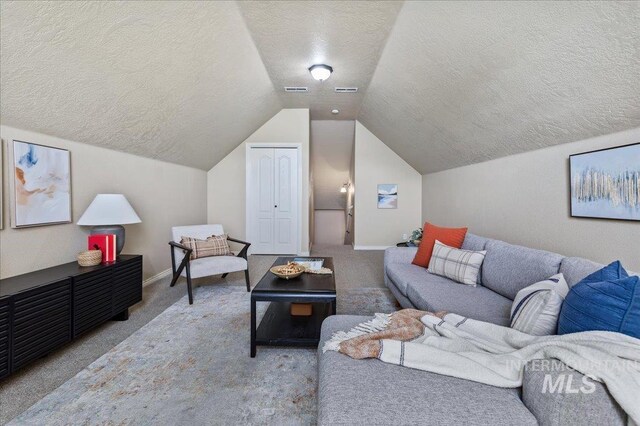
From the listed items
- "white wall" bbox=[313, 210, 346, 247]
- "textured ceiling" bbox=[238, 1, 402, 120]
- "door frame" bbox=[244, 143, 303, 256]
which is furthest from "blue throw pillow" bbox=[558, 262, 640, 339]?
"white wall" bbox=[313, 210, 346, 247]

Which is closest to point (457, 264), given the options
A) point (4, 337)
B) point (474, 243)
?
point (474, 243)

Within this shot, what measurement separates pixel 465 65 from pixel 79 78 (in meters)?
3.05

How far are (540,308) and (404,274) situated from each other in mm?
1288

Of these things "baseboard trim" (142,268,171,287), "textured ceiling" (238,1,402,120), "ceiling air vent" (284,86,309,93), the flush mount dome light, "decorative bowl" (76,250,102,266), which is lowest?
"baseboard trim" (142,268,171,287)

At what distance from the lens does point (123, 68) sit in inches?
85.9

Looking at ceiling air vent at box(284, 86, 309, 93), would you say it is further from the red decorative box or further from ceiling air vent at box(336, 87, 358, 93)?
the red decorative box

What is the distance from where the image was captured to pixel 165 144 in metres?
3.55

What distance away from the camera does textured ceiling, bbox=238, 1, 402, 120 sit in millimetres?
2436

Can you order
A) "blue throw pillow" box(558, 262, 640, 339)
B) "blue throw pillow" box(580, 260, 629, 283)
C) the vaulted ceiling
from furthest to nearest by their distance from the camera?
the vaulted ceiling, "blue throw pillow" box(580, 260, 629, 283), "blue throw pillow" box(558, 262, 640, 339)

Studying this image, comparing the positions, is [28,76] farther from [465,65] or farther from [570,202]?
[570,202]

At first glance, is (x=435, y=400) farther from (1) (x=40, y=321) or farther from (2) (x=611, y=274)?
(1) (x=40, y=321)

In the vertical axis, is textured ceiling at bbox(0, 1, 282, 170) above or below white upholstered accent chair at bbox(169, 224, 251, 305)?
above

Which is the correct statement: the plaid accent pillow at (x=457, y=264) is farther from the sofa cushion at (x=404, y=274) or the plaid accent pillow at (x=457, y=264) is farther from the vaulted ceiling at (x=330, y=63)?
the vaulted ceiling at (x=330, y=63)

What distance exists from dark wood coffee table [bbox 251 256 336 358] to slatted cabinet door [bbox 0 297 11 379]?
4.31 ft
